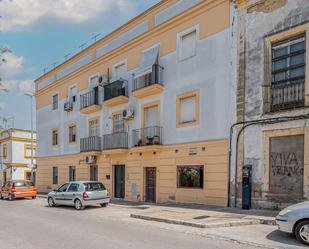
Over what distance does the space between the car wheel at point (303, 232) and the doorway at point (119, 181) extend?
15.4m

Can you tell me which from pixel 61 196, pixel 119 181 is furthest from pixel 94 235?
pixel 119 181

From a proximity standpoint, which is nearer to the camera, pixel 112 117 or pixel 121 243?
pixel 121 243

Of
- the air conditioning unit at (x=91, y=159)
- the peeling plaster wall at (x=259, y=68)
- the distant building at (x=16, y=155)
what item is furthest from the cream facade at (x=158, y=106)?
the distant building at (x=16, y=155)

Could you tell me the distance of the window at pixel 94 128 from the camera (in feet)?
85.7

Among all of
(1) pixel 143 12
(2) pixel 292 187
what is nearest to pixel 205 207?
(2) pixel 292 187

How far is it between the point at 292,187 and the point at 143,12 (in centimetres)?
1347

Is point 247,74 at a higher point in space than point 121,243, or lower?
higher

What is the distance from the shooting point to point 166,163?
19.5 metres

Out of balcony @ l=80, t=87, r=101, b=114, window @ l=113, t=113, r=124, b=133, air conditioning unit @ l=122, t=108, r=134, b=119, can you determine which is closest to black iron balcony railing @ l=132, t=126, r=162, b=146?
air conditioning unit @ l=122, t=108, r=134, b=119

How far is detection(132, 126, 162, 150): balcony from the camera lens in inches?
784

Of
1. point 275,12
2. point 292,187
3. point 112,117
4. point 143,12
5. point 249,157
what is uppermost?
point 143,12

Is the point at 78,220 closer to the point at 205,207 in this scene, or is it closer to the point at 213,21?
the point at 205,207

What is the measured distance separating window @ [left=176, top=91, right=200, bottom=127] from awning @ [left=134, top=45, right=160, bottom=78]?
9.26 ft

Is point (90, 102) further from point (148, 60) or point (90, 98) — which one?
point (148, 60)
